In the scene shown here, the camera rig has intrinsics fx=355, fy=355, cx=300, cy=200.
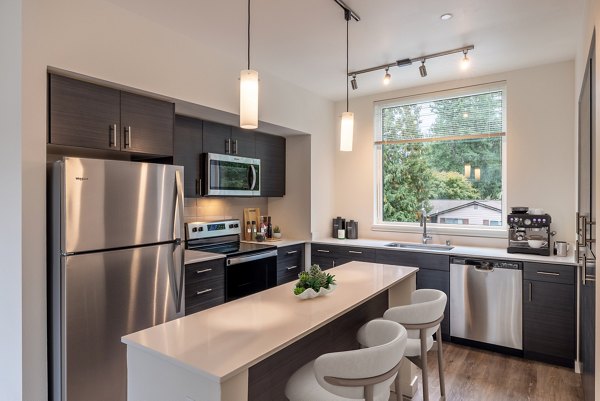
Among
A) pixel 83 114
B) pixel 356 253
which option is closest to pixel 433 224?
pixel 356 253

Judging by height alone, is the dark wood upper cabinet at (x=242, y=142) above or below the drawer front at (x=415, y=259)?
above

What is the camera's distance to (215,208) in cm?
405

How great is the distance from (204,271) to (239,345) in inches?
69.8

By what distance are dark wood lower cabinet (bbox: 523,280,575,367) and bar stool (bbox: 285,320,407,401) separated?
2.28 meters

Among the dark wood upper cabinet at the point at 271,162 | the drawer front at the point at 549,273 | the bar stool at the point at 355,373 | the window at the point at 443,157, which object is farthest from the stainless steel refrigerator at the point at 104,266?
the drawer front at the point at 549,273

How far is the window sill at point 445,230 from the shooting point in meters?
3.88

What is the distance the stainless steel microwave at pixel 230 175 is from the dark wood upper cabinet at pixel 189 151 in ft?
0.26

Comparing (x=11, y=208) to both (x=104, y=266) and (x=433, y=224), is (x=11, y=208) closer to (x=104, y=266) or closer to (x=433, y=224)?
(x=104, y=266)

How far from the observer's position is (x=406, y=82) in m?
4.16

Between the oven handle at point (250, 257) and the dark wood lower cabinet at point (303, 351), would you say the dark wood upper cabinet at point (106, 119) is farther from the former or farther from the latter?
the dark wood lower cabinet at point (303, 351)

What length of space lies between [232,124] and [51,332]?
8.11ft

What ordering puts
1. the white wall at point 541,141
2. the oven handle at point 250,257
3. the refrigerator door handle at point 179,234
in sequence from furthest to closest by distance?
the white wall at point 541,141
the oven handle at point 250,257
the refrigerator door handle at point 179,234

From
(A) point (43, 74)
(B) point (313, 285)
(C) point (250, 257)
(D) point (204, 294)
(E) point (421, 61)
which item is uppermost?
(E) point (421, 61)

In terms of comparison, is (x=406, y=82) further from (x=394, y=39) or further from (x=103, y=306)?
(x=103, y=306)
